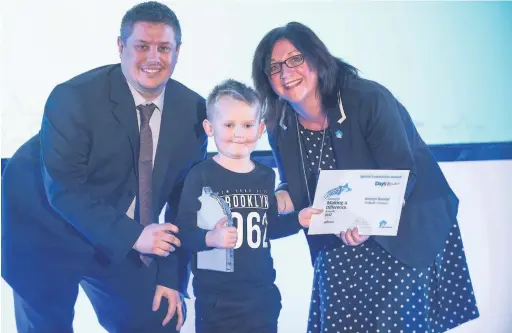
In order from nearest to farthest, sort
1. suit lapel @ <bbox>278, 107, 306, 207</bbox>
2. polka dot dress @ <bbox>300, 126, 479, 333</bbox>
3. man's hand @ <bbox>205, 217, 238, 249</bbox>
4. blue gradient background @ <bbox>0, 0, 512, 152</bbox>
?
man's hand @ <bbox>205, 217, 238, 249</bbox>
polka dot dress @ <bbox>300, 126, 479, 333</bbox>
suit lapel @ <bbox>278, 107, 306, 207</bbox>
blue gradient background @ <bbox>0, 0, 512, 152</bbox>

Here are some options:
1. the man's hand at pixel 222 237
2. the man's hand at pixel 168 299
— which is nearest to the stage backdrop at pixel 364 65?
the man's hand at pixel 168 299

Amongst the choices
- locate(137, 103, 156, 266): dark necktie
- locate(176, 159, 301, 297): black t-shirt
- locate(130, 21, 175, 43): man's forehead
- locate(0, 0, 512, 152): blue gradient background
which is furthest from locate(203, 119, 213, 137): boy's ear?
locate(0, 0, 512, 152): blue gradient background

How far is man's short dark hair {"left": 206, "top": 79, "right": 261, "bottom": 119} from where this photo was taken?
220cm

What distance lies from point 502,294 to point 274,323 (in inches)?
68.5

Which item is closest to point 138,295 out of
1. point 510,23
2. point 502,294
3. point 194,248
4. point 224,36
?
point 194,248

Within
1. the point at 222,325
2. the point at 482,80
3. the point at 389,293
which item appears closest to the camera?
the point at 222,325

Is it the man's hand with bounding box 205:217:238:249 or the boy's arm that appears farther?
the boy's arm

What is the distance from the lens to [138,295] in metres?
2.41

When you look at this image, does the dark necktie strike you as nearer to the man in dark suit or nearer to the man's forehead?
the man in dark suit

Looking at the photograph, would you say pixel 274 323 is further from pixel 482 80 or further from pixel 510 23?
pixel 510 23

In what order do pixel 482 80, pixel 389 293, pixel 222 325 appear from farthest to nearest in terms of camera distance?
1. pixel 482 80
2. pixel 389 293
3. pixel 222 325

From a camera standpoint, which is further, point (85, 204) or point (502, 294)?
point (502, 294)

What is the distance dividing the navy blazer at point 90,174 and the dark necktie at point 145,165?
3 cm

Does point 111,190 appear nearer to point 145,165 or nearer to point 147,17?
point 145,165
